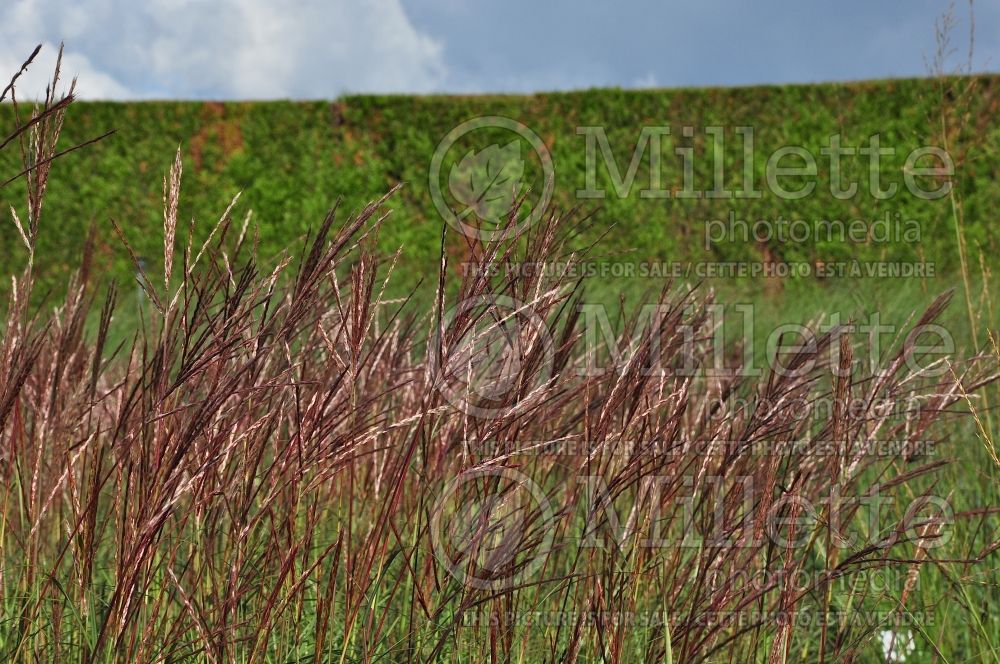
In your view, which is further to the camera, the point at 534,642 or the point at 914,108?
the point at 914,108

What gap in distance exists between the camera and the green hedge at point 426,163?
32.1 feet

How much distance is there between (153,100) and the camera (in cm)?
1038

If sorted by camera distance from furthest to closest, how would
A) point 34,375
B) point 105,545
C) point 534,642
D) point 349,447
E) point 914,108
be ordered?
point 914,108, point 105,545, point 34,375, point 534,642, point 349,447

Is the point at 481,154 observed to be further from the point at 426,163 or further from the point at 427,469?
the point at 427,469

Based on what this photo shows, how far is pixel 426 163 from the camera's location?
33.9ft

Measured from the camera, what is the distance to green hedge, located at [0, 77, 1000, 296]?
9773 millimetres

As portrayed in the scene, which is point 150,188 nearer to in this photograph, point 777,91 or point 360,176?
point 360,176

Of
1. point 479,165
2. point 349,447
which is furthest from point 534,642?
point 479,165

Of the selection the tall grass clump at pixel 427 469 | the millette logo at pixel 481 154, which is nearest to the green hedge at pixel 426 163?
the millette logo at pixel 481 154

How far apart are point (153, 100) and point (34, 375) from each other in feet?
30.5

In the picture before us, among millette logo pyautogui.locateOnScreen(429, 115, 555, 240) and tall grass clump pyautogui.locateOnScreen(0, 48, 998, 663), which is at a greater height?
millette logo pyautogui.locateOnScreen(429, 115, 555, 240)

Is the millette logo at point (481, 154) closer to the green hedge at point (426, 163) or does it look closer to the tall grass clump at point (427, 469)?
the green hedge at point (426, 163)

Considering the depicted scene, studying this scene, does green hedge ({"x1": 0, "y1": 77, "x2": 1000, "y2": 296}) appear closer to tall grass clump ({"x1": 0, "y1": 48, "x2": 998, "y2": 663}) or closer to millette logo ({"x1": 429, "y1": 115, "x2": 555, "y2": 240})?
millette logo ({"x1": 429, "y1": 115, "x2": 555, "y2": 240})

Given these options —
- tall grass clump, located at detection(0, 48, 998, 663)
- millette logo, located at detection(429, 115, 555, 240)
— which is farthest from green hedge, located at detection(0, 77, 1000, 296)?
tall grass clump, located at detection(0, 48, 998, 663)
